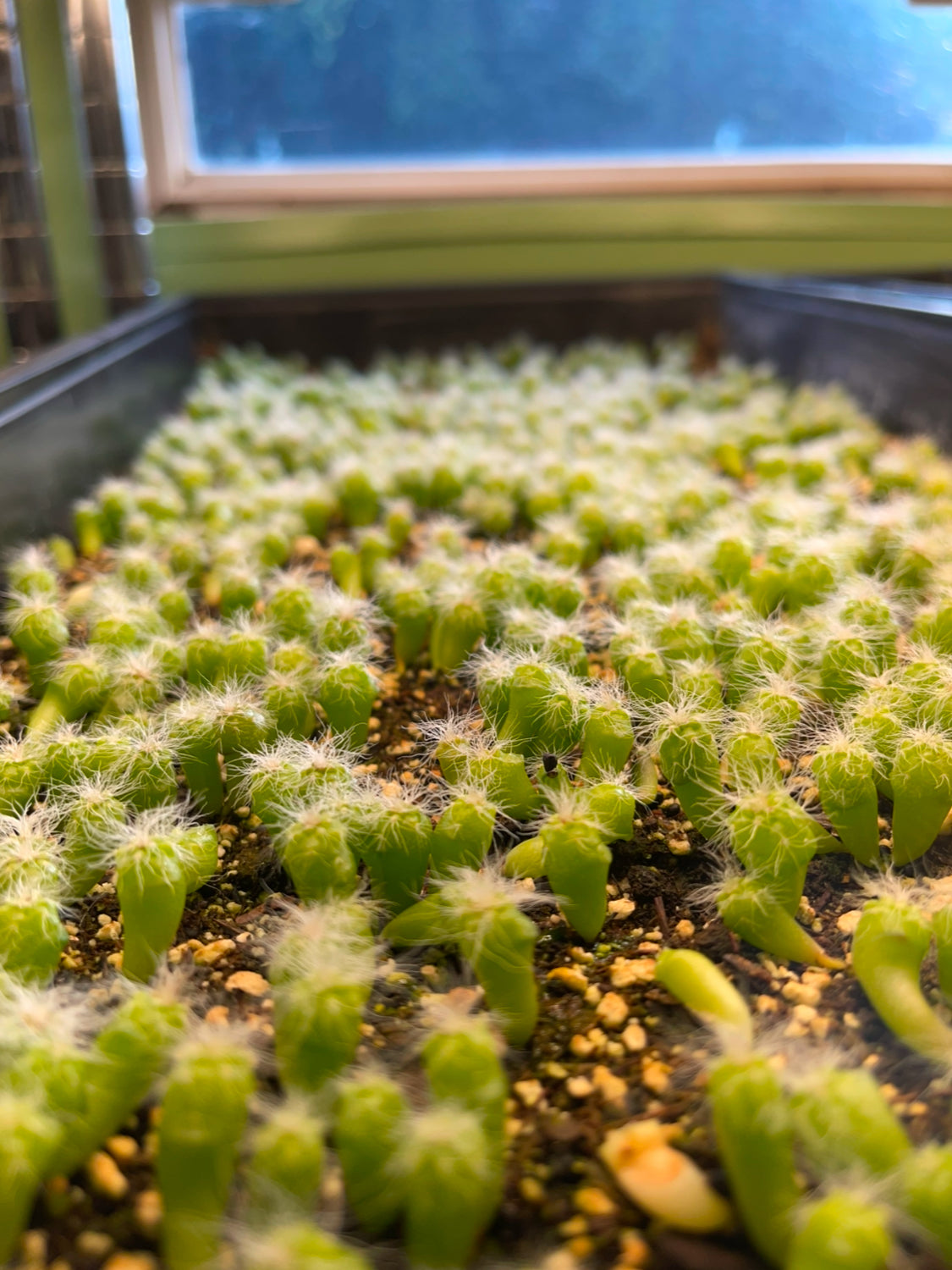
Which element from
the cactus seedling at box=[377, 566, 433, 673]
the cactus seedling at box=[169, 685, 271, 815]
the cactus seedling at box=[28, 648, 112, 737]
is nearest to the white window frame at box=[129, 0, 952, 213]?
the cactus seedling at box=[377, 566, 433, 673]

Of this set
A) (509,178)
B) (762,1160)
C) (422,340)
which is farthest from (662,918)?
(509,178)

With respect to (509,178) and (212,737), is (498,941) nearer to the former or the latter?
(212,737)

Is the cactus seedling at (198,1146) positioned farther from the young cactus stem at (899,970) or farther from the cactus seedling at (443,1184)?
the young cactus stem at (899,970)

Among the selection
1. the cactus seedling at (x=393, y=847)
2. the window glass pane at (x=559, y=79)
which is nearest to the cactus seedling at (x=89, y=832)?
the cactus seedling at (x=393, y=847)

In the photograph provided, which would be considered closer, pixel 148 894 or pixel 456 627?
pixel 148 894

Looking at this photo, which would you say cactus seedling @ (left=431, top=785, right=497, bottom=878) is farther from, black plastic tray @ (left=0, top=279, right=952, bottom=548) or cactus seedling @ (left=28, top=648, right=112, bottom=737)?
black plastic tray @ (left=0, top=279, right=952, bottom=548)

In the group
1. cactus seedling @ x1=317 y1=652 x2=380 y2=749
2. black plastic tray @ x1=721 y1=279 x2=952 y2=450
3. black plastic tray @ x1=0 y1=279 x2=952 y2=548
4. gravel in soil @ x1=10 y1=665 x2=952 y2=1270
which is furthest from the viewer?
black plastic tray @ x1=721 y1=279 x2=952 y2=450
